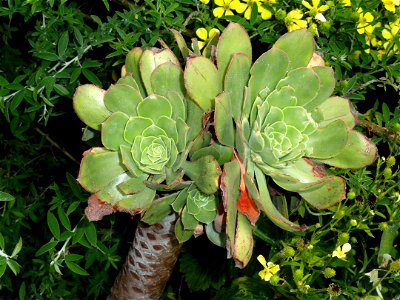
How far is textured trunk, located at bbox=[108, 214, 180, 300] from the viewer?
0.80 m

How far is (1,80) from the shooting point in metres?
1.06

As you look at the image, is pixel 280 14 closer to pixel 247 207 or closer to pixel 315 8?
pixel 315 8

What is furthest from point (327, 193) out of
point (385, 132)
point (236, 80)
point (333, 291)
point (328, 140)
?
point (385, 132)

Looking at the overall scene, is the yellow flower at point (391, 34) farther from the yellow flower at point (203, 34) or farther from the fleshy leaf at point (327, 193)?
the fleshy leaf at point (327, 193)

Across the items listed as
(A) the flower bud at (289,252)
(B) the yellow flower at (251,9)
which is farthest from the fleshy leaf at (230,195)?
(B) the yellow flower at (251,9)

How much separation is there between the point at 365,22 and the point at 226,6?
23 cm

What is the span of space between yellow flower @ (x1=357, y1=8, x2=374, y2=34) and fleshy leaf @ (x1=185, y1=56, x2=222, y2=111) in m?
0.44

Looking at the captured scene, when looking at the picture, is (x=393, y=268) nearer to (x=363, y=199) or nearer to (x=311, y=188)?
(x=363, y=199)

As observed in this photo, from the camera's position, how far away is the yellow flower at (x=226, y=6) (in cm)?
96

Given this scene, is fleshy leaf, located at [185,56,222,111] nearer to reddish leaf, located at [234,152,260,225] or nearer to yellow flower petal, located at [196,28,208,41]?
reddish leaf, located at [234,152,260,225]

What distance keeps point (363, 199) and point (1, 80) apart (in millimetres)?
638

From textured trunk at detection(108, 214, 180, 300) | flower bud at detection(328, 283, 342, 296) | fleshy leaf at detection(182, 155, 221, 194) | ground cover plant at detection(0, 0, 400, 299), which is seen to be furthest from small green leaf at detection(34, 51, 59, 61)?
flower bud at detection(328, 283, 342, 296)

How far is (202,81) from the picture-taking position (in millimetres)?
633

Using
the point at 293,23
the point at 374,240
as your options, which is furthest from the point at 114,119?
the point at 374,240
